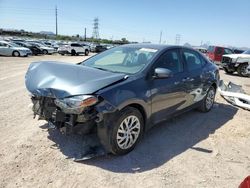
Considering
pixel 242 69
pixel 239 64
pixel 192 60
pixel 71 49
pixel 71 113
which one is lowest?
pixel 71 49

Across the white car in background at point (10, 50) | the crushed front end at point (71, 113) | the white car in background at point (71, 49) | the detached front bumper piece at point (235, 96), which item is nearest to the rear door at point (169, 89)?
the crushed front end at point (71, 113)

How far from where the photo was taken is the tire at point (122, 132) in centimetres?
374

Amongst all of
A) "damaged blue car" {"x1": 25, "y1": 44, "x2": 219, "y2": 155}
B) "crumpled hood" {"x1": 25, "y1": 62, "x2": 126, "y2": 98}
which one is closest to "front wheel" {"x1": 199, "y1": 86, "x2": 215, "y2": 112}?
"damaged blue car" {"x1": 25, "y1": 44, "x2": 219, "y2": 155}

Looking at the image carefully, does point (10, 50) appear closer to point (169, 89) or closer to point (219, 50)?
point (219, 50)

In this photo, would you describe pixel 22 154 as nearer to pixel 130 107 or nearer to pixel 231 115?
pixel 130 107

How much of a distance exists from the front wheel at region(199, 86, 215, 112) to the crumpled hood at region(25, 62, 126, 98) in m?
3.04

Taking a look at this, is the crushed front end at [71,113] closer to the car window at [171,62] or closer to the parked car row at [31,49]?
the car window at [171,62]

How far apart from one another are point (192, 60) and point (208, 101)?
1.35 metres

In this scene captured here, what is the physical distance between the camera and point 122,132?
13.0ft

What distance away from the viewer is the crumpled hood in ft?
11.9

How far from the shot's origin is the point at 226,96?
8.24 metres

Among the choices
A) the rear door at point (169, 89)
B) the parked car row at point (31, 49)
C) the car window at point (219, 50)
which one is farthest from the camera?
the parked car row at point (31, 49)

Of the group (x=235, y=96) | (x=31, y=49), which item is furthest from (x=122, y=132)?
(x=31, y=49)

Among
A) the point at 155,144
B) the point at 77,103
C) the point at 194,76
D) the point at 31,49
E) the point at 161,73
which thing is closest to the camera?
the point at 77,103
